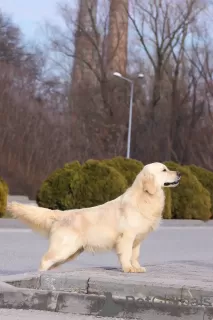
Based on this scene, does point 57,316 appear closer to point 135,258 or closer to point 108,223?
point 108,223

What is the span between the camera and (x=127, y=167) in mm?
30141

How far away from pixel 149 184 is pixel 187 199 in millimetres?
21291

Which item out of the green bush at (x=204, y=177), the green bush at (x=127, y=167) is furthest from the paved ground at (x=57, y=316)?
the green bush at (x=204, y=177)

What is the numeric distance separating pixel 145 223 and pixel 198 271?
155cm

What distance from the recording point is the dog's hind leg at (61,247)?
923 centimetres

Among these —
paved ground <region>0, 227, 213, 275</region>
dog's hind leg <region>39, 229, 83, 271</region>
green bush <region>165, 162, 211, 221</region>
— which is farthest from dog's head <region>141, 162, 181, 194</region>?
green bush <region>165, 162, 211, 221</region>

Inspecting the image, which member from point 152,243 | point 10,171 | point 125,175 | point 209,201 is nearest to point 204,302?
point 152,243

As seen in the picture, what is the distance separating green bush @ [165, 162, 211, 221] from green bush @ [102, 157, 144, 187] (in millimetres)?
1353

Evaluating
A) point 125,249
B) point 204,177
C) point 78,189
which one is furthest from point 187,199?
point 125,249

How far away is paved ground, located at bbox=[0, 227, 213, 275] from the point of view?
12852mm

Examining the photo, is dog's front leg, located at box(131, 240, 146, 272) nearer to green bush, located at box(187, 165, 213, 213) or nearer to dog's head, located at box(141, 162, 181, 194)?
dog's head, located at box(141, 162, 181, 194)

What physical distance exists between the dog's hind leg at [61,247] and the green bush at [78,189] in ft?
59.3

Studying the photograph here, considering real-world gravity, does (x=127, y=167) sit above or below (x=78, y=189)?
above

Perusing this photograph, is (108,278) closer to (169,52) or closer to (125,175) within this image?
(125,175)
